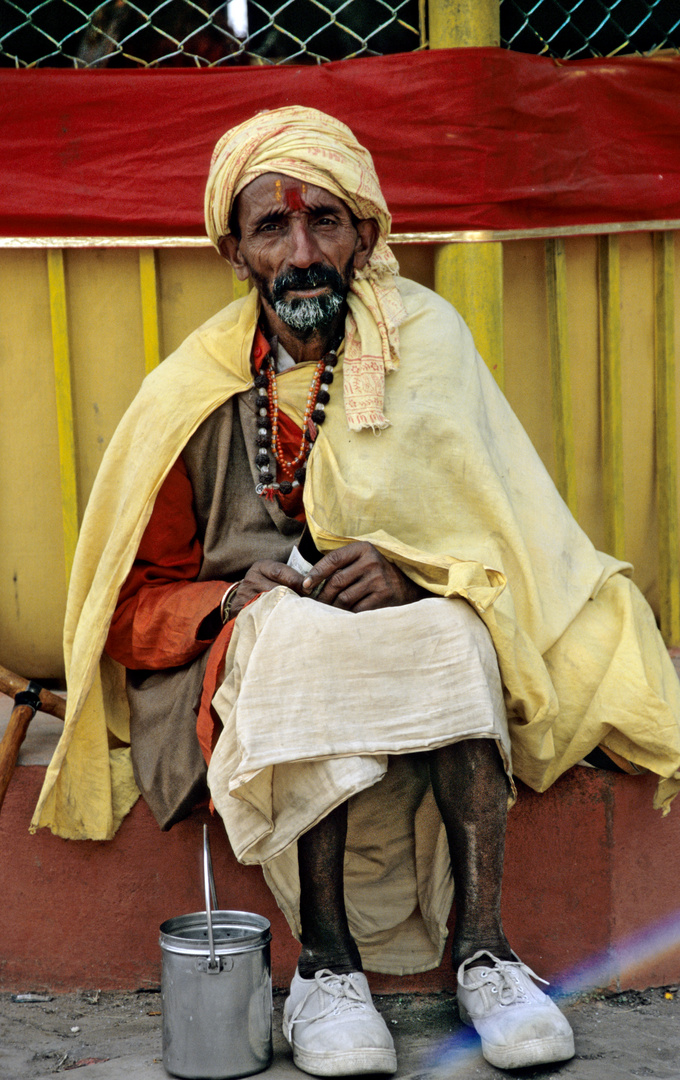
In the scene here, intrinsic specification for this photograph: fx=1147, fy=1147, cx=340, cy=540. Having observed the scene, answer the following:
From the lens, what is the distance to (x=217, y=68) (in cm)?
316

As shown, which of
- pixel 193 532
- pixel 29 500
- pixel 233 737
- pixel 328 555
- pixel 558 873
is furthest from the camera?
pixel 29 500

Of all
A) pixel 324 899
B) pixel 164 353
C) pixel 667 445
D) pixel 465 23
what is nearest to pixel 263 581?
pixel 324 899

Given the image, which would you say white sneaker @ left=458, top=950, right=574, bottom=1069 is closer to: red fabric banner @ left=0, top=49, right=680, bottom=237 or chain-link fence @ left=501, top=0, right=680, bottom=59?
red fabric banner @ left=0, top=49, right=680, bottom=237

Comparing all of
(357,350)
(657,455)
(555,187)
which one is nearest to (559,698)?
(357,350)

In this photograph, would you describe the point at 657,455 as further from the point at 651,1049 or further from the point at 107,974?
the point at 107,974

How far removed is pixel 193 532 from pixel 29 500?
908 millimetres

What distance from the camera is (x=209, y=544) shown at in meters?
2.59

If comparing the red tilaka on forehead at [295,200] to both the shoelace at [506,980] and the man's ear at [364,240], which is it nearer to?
the man's ear at [364,240]

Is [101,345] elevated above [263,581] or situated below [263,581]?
above

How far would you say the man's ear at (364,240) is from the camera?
8.78ft

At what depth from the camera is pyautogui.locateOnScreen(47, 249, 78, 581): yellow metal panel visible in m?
3.21

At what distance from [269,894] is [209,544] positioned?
780 mm

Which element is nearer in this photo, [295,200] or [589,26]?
[295,200]

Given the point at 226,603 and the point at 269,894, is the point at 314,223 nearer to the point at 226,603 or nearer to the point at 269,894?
the point at 226,603
